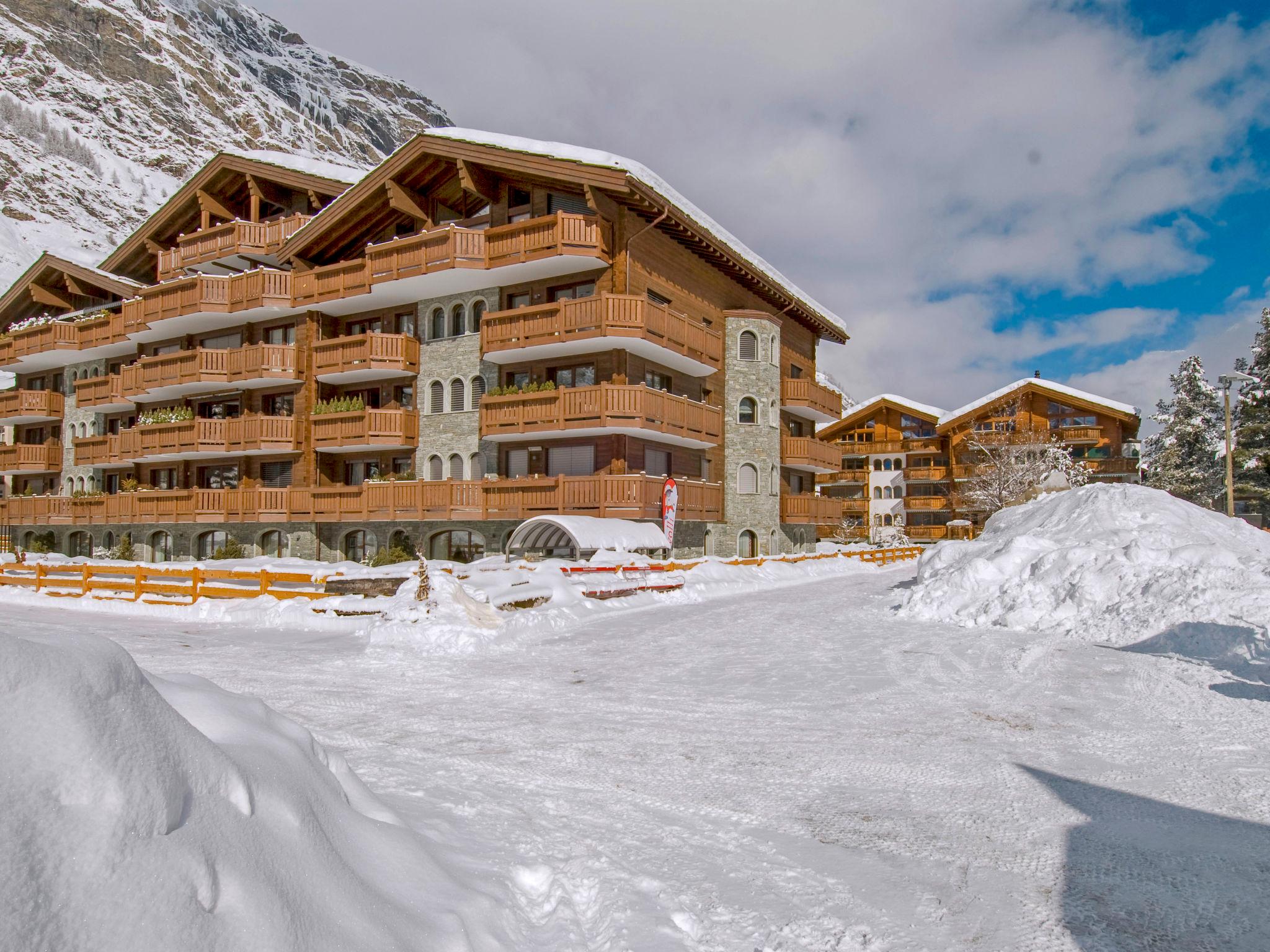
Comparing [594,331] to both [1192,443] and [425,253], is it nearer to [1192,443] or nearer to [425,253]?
[425,253]

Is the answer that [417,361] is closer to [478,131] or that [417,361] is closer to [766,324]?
[478,131]

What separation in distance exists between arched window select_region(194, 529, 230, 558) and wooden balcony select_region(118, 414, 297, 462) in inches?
136

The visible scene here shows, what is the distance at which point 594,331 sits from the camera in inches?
989

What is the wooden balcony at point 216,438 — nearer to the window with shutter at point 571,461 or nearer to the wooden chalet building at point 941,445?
the window with shutter at point 571,461

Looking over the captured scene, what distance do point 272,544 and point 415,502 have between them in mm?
9229

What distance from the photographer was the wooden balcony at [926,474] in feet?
190

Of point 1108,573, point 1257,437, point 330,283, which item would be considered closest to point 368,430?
point 330,283

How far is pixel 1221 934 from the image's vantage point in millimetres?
4156

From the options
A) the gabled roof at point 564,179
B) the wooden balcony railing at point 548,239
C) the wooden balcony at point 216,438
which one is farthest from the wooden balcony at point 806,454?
the wooden balcony at point 216,438

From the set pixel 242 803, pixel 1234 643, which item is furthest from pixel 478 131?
pixel 242 803

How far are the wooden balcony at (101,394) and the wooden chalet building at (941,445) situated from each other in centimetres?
3877

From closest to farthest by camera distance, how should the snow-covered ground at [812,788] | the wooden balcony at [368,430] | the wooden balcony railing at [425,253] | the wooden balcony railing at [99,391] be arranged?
the snow-covered ground at [812,788] < the wooden balcony railing at [425,253] < the wooden balcony at [368,430] < the wooden balcony railing at [99,391]

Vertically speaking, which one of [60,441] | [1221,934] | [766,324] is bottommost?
[1221,934]

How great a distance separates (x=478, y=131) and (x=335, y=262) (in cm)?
921
